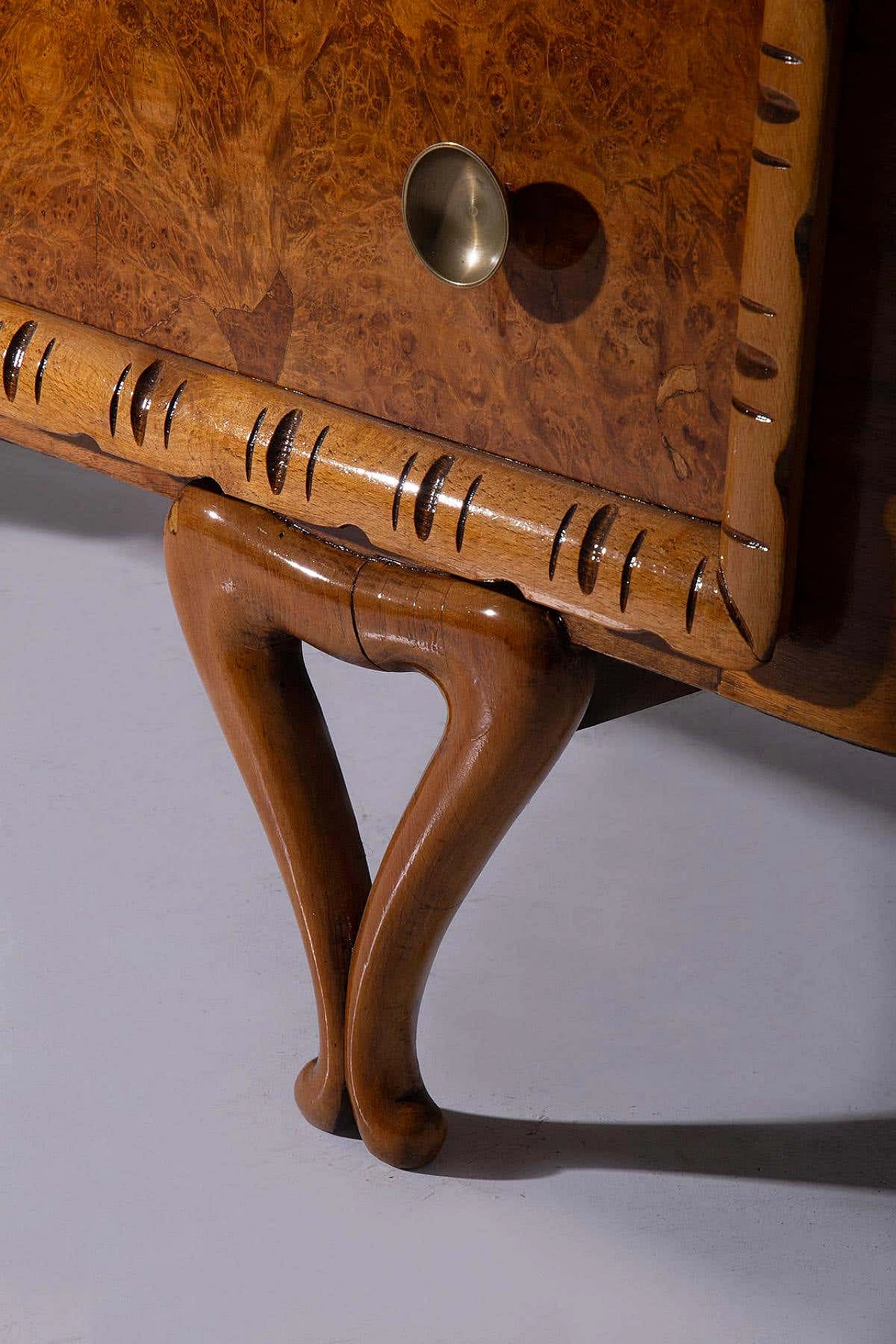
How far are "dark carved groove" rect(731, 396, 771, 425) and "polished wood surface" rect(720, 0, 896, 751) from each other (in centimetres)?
2

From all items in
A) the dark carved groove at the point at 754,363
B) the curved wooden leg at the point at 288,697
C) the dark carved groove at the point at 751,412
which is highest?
the dark carved groove at the point at 754,363

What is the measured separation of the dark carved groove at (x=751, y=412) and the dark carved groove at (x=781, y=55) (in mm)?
99

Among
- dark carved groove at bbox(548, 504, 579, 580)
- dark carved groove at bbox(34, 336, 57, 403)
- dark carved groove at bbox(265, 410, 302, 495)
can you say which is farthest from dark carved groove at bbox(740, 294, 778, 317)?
dark carved groove at bbox(34, 336, 57, 403)

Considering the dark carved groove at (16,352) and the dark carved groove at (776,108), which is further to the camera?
the dark carved groove at (16,352)

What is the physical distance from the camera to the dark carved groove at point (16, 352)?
67cm

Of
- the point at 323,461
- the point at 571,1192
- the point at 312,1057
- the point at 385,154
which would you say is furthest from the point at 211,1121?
the point at 385,154

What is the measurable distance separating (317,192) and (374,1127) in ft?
1.61

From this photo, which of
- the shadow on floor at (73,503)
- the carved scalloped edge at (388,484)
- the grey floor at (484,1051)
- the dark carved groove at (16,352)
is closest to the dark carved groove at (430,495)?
the carved scalloped edge at (388,484)

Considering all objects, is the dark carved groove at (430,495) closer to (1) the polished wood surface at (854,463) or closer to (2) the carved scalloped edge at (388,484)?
(2) the carved scalloped edge at (388,484)

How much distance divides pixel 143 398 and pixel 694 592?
10.6 inches

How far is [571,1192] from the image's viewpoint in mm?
811

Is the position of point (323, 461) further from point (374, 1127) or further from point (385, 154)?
point (374, 1127)

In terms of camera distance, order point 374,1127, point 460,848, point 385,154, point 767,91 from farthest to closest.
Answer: point 374,1127
point 460,848
point 385,154
point 767,91

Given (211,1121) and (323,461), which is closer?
(323,461)
